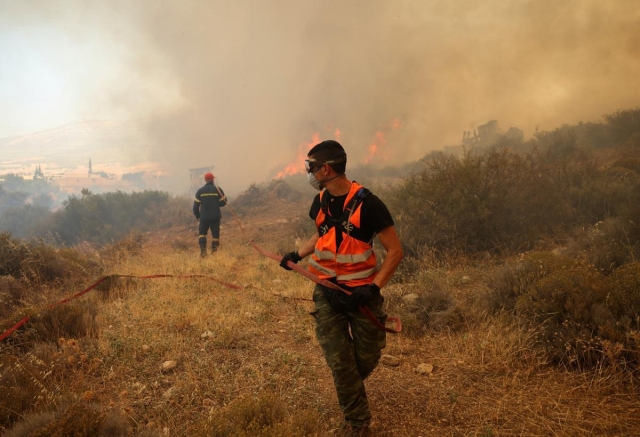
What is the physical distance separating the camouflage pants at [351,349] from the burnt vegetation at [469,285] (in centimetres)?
32

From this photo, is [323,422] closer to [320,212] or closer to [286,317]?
[320,212]

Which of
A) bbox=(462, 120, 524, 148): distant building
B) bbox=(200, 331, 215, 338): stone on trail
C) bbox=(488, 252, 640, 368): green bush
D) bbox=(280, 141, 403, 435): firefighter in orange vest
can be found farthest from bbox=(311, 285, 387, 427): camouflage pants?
bbox=(462, 120, 524, 148): distant building

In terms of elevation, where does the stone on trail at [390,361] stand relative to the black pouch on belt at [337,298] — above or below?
below

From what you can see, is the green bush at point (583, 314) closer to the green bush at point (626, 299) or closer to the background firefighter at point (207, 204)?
the green bush at point (626, 299)

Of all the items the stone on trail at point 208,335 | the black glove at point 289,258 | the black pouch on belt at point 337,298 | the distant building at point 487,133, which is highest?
the distant building at point 487,133

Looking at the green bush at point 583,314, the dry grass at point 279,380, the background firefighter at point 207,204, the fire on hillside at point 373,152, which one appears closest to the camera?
the dry grass at point 279,380

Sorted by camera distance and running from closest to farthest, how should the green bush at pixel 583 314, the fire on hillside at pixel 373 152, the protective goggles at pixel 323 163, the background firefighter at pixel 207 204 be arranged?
the protective goggles at pixel 323 163, the green bush at pixel 583 314, the background firefighter at pixel 207 204, the fire on hillside at pixel 373 152

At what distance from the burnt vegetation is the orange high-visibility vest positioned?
3.41ft

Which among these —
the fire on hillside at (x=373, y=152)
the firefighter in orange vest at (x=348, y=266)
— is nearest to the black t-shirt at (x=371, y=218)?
the firefighter in orange vest at (x=348, y=266)

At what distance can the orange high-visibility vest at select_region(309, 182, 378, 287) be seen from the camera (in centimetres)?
249

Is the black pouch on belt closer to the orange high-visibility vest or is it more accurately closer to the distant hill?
the orange high-visibility vest

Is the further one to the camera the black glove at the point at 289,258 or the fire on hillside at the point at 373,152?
the fire on hillside at the point at 373,152

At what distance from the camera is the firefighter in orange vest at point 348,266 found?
2463 mm

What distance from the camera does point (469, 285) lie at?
568 centimetres
